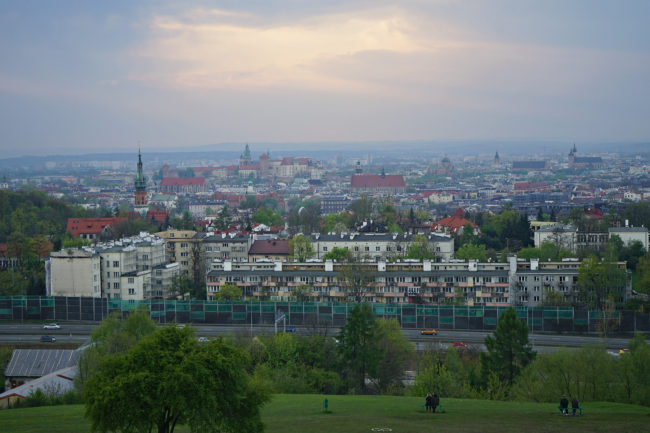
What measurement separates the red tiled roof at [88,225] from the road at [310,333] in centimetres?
4147

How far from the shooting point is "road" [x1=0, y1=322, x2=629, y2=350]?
39.0 meters

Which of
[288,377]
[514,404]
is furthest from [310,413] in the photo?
[288,377]

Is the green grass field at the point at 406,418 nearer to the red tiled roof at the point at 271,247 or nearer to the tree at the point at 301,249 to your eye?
the tree at the point at 301,249

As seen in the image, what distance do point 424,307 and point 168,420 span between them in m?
27.9

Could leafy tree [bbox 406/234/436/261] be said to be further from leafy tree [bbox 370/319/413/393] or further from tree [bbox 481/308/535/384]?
tree [bbox 481/308/535/384]

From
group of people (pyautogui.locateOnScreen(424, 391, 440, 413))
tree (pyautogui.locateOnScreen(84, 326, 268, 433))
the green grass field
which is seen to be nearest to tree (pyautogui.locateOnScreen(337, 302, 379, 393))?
the green grass field

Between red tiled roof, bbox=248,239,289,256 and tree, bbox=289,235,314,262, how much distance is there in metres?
1.16

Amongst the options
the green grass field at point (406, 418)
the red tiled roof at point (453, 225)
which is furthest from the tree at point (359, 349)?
the red tiled roof at point (453, 225)

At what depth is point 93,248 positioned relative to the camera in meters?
56.2

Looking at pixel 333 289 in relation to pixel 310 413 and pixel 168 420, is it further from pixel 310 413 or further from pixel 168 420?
pixel 168 420

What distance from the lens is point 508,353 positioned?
30.8 metres

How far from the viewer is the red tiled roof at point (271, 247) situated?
62766 mm

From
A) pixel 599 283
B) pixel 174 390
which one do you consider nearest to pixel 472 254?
pixel 599 283

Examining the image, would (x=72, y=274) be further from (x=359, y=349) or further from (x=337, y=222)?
(x=337, y=222)
